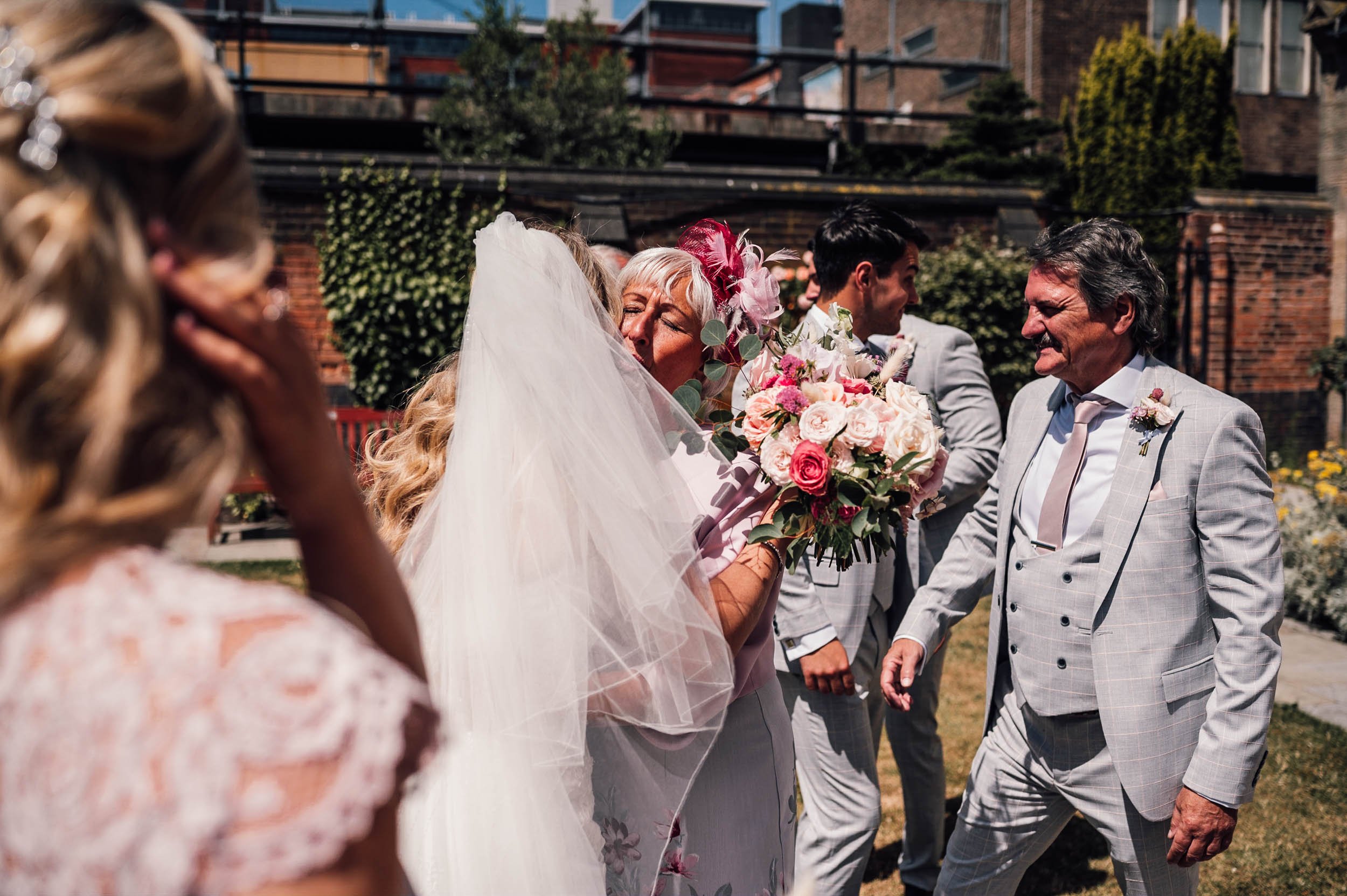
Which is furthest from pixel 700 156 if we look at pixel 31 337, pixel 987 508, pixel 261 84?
pixel 31 337

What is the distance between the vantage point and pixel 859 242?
438cm

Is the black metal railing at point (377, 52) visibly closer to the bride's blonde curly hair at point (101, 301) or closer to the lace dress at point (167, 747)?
the bride's blonde curly hair at point (101, 301)

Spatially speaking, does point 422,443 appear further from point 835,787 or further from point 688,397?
point 835,787

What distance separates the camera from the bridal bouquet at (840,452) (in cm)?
251

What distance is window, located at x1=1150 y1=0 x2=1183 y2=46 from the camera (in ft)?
69.4

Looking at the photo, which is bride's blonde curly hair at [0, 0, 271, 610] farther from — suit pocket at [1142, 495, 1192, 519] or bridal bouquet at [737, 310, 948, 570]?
suit pocket at [1142, 495, 1192, 519]

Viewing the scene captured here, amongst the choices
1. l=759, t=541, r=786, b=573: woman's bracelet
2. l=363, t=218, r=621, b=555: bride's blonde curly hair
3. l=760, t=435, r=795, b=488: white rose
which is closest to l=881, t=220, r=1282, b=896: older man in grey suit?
l=759, t=541, r=786, b=573: woman's bracelet

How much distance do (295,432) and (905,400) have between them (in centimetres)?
192

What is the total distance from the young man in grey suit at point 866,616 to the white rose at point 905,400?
55cm

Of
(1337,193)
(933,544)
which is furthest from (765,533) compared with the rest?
(1337,193)

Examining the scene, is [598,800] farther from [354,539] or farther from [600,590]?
[354,539]

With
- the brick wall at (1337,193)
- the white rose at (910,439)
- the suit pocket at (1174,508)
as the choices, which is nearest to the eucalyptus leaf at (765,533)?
the white rose at (910,439)

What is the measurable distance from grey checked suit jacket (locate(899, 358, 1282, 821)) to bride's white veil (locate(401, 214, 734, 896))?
4.09ft

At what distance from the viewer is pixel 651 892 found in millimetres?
2348
